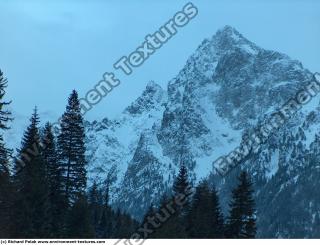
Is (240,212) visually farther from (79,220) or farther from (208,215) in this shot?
(79,220)

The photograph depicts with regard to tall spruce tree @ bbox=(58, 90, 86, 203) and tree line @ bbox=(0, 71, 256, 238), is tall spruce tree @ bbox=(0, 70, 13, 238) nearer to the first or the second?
tree line @ bbox=(0, 71, 256, 238)

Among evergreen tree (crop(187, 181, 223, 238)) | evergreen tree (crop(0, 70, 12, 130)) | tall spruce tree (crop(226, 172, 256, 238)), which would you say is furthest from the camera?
evergreen tree (crop(187, 181, 223, 238))

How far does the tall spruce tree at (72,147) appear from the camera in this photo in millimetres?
46344

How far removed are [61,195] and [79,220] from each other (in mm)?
2340

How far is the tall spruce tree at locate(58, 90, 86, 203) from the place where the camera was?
1825 inches

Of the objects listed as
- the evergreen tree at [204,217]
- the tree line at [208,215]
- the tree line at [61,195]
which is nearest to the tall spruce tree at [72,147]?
the tree line at [61,195]

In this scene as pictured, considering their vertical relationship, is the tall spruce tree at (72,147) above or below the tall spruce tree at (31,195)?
above

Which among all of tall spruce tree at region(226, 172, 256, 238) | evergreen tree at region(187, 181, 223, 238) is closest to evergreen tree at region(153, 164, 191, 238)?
evergreen tree at region(187, 181, 223, 238)

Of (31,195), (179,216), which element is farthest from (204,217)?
(31,195)

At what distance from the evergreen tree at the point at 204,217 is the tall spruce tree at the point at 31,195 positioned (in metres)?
20.0

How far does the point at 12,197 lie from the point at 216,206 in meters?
32.4

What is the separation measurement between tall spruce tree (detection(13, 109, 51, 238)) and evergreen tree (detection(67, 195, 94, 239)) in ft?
15.3

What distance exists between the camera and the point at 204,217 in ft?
196

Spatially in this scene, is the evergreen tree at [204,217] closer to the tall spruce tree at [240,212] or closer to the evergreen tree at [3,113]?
the tall spruce tree at [240,212]
